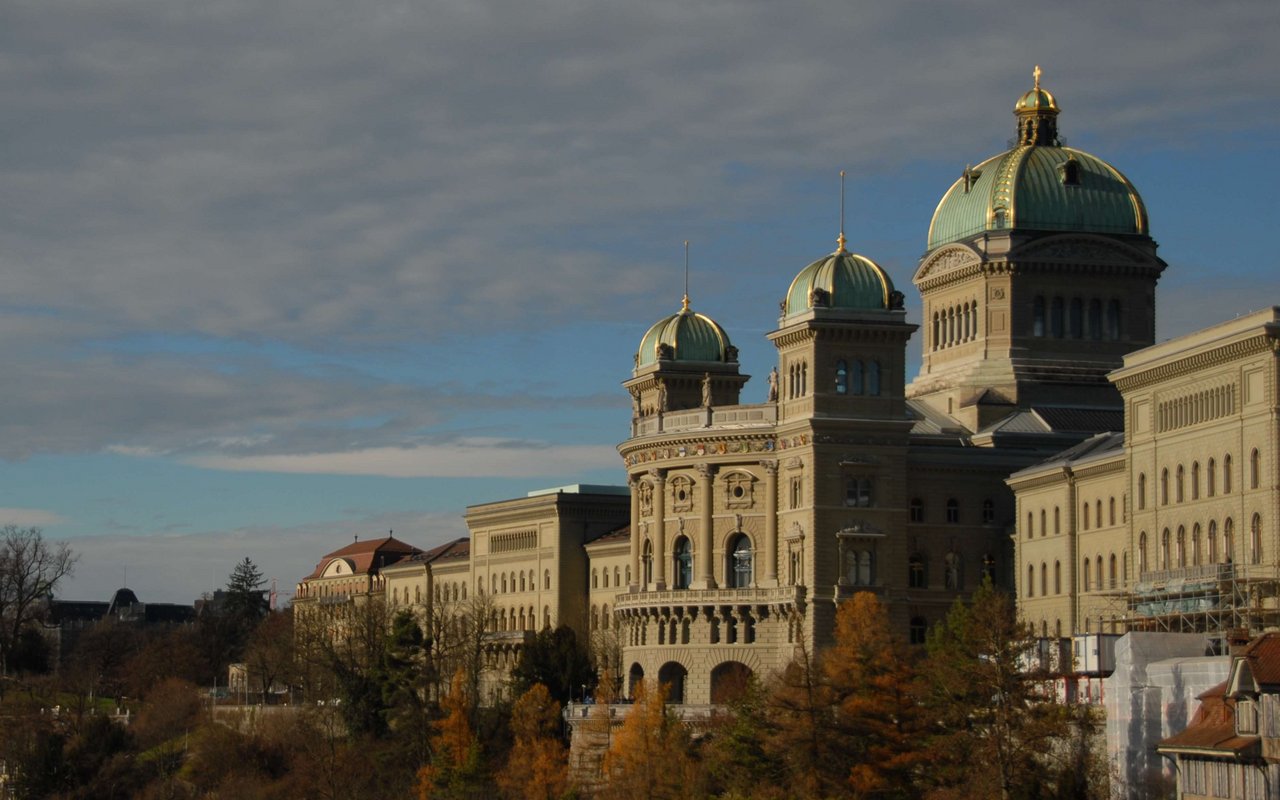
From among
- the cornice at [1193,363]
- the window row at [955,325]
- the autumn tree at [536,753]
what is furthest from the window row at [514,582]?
the cornice at [1193,363]

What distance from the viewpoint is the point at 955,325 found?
150m

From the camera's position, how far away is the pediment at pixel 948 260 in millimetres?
146625

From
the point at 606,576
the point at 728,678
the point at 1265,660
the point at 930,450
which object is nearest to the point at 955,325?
the point at 930,450

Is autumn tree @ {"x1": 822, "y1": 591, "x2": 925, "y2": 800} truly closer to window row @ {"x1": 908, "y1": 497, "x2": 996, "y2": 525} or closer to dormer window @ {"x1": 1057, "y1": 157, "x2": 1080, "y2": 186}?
window row @ {"x1": 908, "y1": 497, "x2": 996, "y2": 525}

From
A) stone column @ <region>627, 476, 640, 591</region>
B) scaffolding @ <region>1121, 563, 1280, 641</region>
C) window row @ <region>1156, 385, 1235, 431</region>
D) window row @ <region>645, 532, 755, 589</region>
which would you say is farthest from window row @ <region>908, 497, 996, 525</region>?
scaffolding @ <region>1121, 563, 1280, 641</region>

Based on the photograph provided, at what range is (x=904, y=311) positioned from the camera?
5359 inches

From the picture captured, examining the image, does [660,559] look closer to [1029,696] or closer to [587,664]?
[587,664]

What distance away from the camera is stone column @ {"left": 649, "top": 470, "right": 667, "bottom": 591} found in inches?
5655

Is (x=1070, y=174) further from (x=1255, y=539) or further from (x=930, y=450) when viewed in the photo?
(x=1255, y=539)

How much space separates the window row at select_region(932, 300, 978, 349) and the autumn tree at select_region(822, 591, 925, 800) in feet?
154

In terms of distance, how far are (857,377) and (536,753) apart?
27194mm

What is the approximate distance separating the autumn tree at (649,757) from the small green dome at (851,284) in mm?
25797

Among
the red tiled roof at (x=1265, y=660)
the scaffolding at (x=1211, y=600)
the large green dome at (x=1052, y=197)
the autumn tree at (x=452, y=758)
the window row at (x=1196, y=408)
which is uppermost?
the large green dome at (x=1052, y=197)

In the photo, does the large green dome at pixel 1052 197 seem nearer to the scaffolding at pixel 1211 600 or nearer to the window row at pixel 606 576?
the window row at pixel 606 576
